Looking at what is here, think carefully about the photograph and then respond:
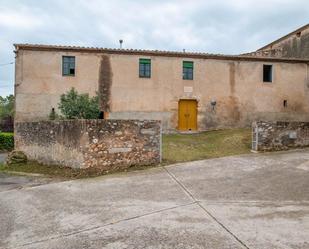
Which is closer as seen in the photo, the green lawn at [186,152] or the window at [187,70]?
the green lawn at [186,152]

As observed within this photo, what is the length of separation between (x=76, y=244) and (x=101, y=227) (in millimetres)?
721

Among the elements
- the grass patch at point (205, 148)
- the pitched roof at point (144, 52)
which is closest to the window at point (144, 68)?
the pitched roof at point (144, 52)

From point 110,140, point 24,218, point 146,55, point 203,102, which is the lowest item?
point 24,218

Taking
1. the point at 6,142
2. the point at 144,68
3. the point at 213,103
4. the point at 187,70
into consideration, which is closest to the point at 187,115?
the point at 213,103

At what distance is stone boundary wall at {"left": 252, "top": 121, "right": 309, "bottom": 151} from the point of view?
12711mm

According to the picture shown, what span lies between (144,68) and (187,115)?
3.98 m

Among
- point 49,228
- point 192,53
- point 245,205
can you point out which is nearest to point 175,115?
point 192,53

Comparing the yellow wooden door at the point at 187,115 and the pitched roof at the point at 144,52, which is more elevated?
the pitched roof at the point at 144,52

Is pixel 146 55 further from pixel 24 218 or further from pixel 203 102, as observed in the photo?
pixel 24 218

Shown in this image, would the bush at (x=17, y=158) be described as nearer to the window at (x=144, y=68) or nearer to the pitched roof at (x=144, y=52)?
the pitched roof at (x=144, y=52)

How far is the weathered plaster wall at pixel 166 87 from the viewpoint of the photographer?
19078mm

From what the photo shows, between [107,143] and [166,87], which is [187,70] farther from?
[107,143]

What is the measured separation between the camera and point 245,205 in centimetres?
638

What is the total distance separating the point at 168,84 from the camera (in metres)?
20.4
